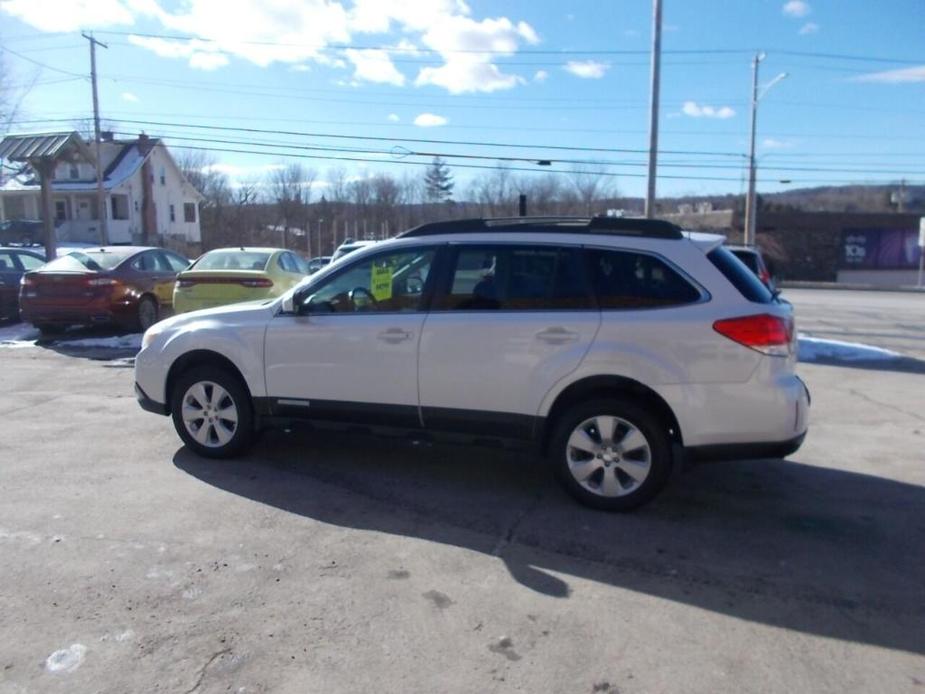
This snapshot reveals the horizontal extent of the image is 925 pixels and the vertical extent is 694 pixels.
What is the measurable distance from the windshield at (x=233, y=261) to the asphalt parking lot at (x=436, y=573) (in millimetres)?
5829

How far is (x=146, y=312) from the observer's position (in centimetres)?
1305

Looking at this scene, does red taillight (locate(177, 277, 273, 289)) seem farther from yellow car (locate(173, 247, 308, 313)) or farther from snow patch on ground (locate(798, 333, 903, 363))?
snow patch on ground (locate(798, 333, 903, 363))

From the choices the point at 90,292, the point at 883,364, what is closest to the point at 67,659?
the point at 90,292

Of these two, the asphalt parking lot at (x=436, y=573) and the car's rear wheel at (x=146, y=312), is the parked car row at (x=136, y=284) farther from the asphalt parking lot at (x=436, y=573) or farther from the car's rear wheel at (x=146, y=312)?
the asphalt parking lot at (x=436, y=573)

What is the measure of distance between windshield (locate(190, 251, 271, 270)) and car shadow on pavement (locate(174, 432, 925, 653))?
6201mm

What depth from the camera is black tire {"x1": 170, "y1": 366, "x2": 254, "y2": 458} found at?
19.1ft

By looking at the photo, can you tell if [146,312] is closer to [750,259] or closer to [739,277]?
[750,259]

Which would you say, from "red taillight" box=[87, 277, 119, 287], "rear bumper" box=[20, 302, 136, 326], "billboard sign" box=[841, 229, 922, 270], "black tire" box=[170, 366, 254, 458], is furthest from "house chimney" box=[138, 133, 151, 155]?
"black tire" box=[170, 366, 254, 458]

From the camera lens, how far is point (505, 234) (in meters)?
5.22

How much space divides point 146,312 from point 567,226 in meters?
9.99

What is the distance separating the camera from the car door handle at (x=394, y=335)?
17.3ft

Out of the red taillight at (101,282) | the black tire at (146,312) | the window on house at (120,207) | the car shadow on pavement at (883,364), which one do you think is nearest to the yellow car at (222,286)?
the red taillight at (101,282)

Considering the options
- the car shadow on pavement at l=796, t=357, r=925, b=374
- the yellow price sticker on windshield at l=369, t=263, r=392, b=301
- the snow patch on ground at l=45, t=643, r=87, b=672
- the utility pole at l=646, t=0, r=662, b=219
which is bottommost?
the snow patch on ground at l=45, t=643, r=87, b=672

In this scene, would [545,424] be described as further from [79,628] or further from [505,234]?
[79,628]
